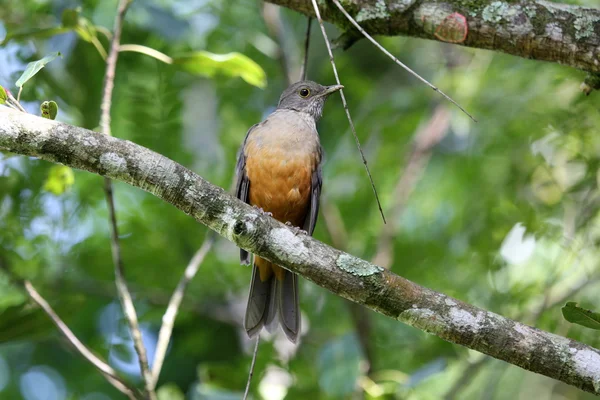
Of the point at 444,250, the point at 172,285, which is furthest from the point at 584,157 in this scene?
the point at 172,285

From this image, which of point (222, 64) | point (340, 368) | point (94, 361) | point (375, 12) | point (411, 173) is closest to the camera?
point (375, 12)

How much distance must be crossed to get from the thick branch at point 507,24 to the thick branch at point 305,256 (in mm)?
1322

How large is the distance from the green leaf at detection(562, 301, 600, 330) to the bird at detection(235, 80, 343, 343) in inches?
89.8

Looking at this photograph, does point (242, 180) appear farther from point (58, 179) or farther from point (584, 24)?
point (584, 24)

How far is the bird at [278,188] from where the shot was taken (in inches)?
201

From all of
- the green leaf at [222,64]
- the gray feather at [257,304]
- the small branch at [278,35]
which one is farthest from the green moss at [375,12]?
the small branch at [278,35]

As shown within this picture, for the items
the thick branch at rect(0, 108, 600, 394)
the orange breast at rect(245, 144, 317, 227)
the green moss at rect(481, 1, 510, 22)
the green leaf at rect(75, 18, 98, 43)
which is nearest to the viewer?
the thick branch at rect(0, 108, 600, 394)

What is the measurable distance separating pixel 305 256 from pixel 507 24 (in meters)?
1.56

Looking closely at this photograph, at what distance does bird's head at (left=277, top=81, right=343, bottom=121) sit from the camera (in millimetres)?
5930

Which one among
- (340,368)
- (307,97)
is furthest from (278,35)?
(340,368)

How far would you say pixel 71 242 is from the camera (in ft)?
19.2

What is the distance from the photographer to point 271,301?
5164 mm

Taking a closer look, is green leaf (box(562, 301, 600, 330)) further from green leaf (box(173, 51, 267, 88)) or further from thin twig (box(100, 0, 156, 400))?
green leaf (box(173, 51, 267, 88))

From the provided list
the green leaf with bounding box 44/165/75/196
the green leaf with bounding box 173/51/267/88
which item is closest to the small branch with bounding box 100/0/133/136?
the green leaf with bounding box 173/51/267/88
